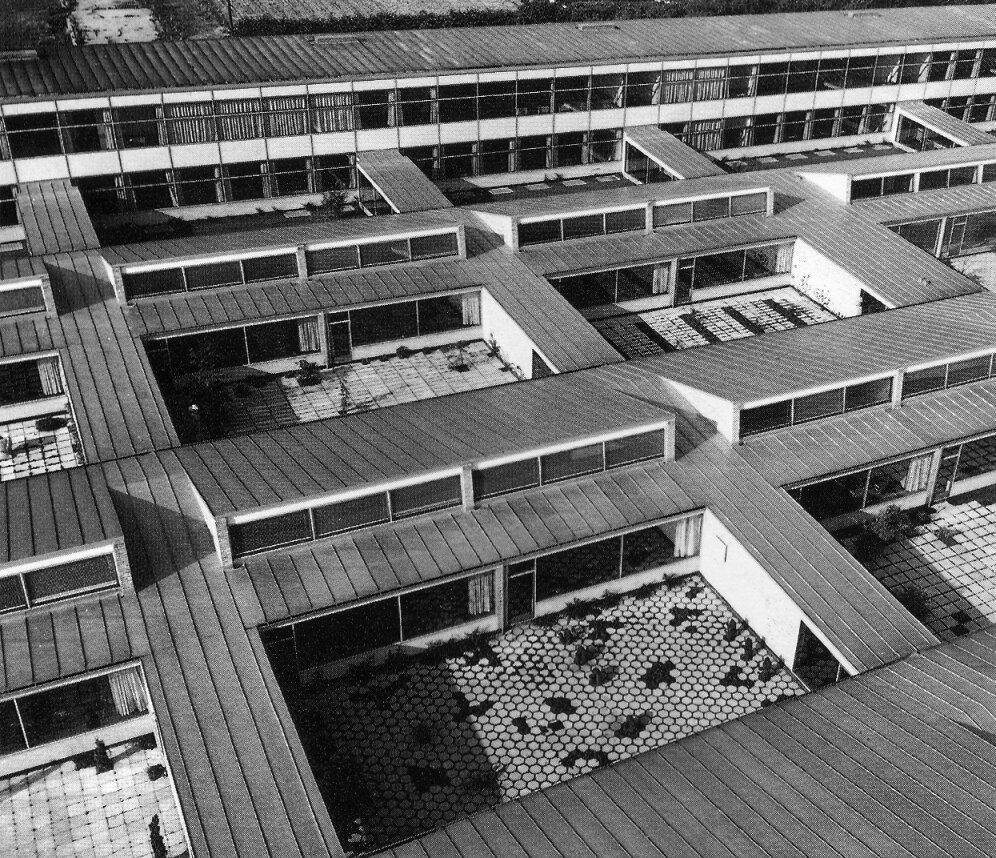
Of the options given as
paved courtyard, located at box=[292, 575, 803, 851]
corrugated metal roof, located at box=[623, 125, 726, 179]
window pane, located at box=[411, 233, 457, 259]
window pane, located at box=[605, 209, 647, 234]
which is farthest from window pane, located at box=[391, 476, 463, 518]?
corrugated metal roof, located at box=[623, 125, 726, 179]

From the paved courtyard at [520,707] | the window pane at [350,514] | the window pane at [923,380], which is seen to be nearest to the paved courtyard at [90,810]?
the paved courtyard at [520,707]

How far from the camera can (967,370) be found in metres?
37.0

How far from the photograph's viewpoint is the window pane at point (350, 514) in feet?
96.7

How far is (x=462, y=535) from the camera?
3009cm

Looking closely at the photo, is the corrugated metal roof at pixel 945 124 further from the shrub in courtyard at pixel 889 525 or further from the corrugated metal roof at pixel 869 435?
the shrub in courtyard at pixel 889 525

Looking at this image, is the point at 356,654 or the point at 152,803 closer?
the point at 152,803

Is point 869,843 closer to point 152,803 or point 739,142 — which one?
point 152,803

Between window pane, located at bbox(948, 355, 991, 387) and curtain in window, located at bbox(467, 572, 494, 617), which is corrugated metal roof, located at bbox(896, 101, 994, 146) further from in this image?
curtain in window, located at bbox(467, 572, 494, 617)

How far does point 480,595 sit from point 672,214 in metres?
26.9

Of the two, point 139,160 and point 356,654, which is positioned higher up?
point 139,160

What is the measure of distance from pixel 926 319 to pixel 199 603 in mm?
29544

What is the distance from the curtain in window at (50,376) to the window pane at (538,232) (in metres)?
21.2

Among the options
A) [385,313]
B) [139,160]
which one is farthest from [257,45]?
[385,313]

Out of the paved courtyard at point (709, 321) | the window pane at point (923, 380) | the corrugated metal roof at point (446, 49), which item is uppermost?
the corrugated metal roof at point (446, 49)
